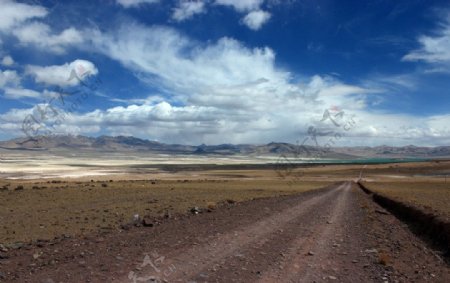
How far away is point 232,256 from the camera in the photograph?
12.1 metres

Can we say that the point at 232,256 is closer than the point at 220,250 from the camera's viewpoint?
Yes

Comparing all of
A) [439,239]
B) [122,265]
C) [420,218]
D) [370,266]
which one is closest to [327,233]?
[439,239]

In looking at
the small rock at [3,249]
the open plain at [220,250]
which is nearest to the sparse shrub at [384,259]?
the open plain at [220,250]

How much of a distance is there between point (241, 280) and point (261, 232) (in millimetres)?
6766

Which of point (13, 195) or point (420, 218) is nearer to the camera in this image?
point (420, 218)

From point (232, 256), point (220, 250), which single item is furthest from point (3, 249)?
point (232, 256)

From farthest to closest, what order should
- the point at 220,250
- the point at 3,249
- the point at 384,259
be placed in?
the point at 3,249
the point at 220,250
the point at 384,259

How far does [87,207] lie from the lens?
91.1 feet

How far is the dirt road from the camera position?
10.2 metres

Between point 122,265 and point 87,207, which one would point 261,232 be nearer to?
point 122,265

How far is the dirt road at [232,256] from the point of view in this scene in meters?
10.2

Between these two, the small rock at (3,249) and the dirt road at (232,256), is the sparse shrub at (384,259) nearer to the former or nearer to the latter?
the dirt road at (232,256)

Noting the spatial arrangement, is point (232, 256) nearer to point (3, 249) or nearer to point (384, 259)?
point (384, 259)

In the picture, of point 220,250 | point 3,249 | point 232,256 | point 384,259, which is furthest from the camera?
point 3,249
